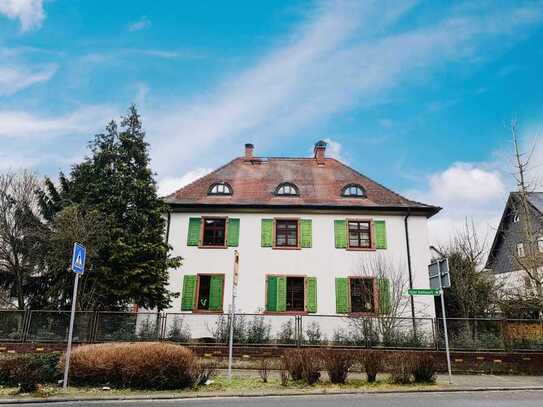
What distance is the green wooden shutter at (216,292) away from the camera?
20.0 m

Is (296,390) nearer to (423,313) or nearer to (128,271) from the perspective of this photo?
(128,271)

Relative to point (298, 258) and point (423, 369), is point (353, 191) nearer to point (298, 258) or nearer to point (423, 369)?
point (298, 258)

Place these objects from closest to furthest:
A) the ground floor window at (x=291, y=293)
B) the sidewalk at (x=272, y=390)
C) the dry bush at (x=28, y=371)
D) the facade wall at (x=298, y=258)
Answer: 1. the sidewalk at (x=272, y=390)
2. the dry bush at (x=28, y=371)
3. the ground floor window at (x=291, y=293)
4. the facade wall at (x=298, y=258)

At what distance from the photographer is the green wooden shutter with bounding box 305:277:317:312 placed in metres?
19.9

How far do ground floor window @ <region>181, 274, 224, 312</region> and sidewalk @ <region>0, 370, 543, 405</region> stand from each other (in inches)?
331

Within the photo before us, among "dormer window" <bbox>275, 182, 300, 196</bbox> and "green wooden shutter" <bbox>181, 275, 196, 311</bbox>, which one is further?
"dormer window" <bbox>275, 182, 300, 196</bbox>

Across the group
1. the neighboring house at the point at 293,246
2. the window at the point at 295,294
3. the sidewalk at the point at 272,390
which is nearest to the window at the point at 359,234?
the neighboring house at the point at 293,246

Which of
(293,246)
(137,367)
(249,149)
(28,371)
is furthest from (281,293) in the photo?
(28,371)

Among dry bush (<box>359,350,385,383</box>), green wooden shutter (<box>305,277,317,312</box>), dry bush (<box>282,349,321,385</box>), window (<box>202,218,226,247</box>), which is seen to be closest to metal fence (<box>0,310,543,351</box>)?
green wooden shutter (<box>305,277,317,312</box>)

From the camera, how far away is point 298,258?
2078 centimetres

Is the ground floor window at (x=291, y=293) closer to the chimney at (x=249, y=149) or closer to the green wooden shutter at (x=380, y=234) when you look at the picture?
the green wooden shutter at (x=380, y=234)

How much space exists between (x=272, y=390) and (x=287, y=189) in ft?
47.2

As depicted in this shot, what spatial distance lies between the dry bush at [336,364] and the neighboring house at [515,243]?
31.4 ft

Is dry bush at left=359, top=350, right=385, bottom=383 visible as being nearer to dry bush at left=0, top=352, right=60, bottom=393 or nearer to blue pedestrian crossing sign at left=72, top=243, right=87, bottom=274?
blue pedestrian crossing sign at left=72, top=243, right=87, bottom=274
